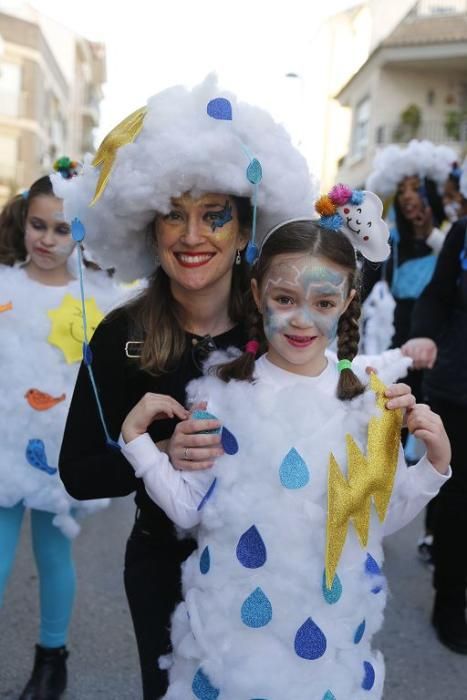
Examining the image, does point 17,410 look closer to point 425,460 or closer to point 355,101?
point 425,460

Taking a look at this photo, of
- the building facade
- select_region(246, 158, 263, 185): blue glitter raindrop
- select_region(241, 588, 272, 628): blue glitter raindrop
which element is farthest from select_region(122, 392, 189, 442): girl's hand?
the building facade

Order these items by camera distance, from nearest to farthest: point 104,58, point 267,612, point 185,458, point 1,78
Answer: point 267,612 < point 185,458 < point 1,78 < point 104,58

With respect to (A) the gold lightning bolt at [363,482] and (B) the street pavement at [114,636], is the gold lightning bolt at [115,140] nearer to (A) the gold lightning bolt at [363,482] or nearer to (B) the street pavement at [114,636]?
(A) the gold lightning bolt at [363,482]

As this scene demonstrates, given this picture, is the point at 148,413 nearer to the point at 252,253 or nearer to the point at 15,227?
the point at 252,253

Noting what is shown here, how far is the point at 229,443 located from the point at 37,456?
4.00 feet

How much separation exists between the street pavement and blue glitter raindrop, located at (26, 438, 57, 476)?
814mm

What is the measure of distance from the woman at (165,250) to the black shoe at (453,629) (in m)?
1.82

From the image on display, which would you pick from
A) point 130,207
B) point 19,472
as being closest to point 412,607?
point 19,472

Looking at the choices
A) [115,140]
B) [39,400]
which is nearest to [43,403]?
[39,400]

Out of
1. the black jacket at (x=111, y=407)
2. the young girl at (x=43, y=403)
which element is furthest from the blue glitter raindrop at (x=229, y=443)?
the young girl at (x=43, y=403)

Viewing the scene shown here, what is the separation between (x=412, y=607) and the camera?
3.67 m

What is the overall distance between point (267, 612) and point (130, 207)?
0.92 m

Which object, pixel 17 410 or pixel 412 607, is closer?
pixel 17 410

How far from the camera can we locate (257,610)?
5.18 ft
